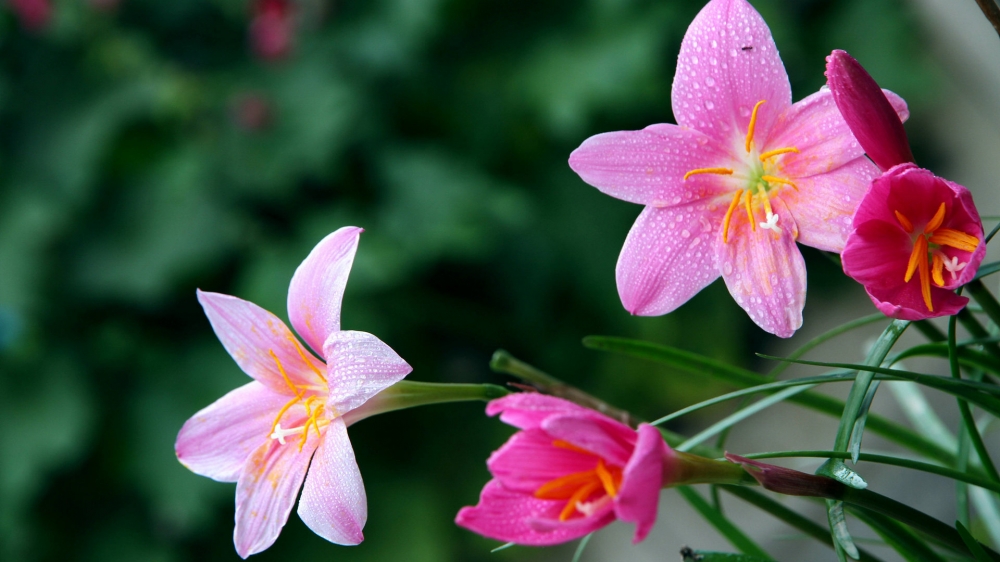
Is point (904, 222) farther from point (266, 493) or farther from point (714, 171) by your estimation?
point (266, 493)

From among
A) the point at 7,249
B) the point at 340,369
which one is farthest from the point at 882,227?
the point at 7,249

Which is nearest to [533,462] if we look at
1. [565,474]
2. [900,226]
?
[565,474]

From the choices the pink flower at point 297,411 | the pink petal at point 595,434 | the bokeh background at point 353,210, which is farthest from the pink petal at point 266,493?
the bokeh background at point 353,210

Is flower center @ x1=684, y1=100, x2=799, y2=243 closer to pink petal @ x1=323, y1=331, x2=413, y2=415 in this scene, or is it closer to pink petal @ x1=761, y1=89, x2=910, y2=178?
pink petal @ x1=761, y1=89, x2=910, y2=178

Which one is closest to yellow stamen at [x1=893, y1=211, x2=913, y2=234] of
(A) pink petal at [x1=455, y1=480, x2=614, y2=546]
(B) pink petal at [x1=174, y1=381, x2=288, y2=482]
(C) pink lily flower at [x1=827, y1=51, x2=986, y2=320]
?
(C) pink lily flower at [x1=827, y1=51, x2=986, y2=320]

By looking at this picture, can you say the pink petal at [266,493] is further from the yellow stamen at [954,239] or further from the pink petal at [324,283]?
the yellow stamen at [954,239]
